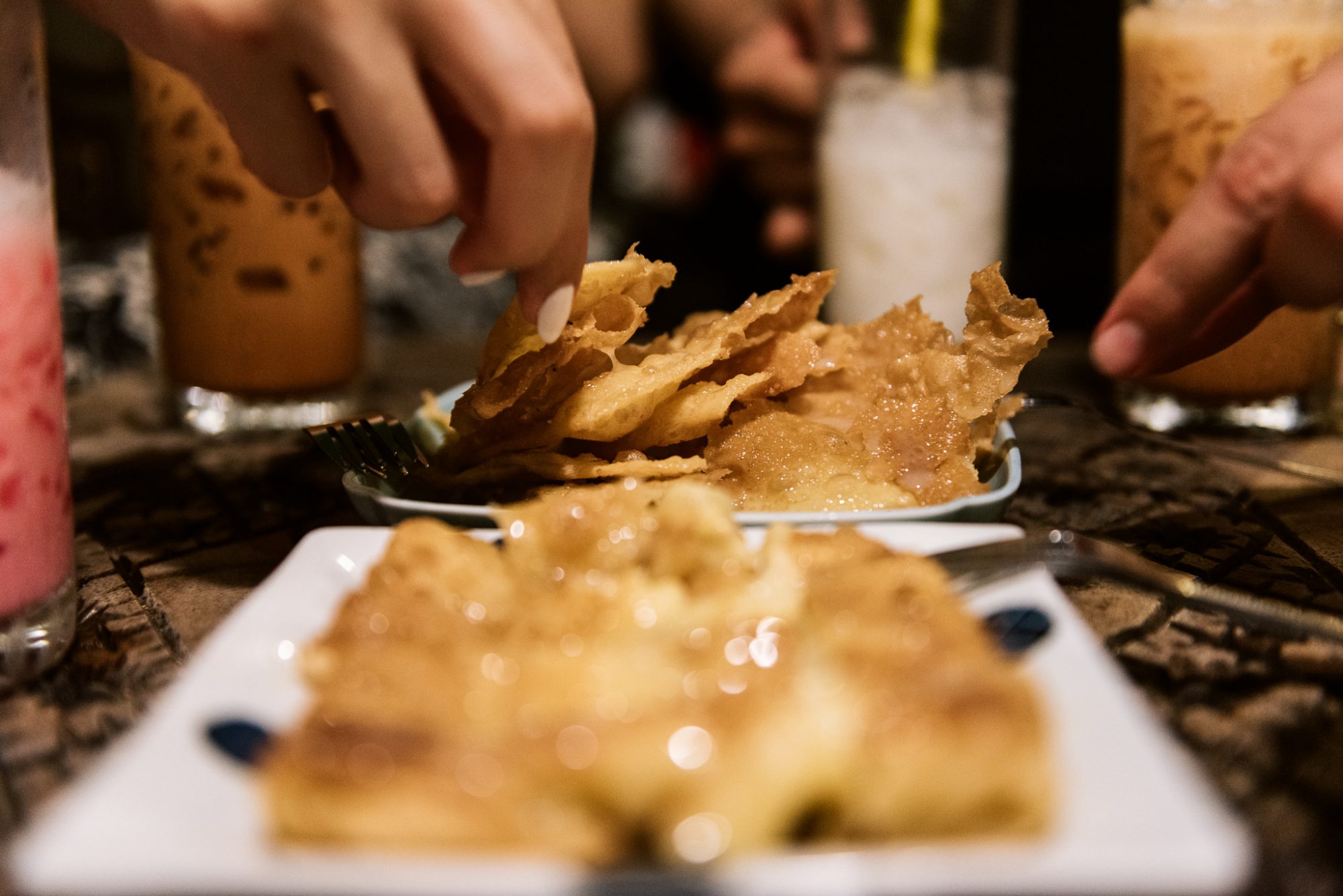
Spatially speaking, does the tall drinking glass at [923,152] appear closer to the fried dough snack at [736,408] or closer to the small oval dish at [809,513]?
the fried dough snack at [736,408]

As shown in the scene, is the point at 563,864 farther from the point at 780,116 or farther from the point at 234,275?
the point at 780,116

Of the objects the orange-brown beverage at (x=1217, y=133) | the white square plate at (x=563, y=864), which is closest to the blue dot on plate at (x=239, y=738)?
the white square plate at (x=563, y=864)

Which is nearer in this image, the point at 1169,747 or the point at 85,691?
the point at 1169,747

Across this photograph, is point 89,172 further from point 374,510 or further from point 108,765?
point 108,765

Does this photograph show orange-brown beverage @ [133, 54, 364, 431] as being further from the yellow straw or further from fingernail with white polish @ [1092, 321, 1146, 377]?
fingernail with white polish @ [1092, 321, 1146, 377]

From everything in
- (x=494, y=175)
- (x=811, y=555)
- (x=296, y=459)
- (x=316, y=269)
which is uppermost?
Answer: (x=494, y=175)

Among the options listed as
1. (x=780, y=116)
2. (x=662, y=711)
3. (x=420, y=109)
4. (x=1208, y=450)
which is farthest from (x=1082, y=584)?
(x=780, y=116)

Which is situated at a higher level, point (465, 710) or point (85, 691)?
point (465, 710)

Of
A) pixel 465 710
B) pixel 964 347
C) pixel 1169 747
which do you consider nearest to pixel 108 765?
pixel 465 710
